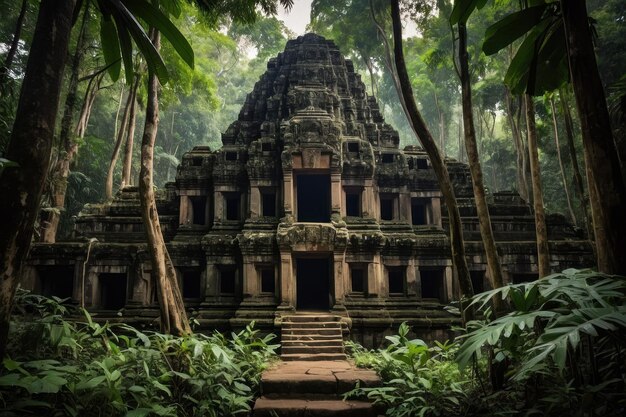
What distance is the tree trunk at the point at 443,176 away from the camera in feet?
21.3

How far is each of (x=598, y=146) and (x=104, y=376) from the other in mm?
5414

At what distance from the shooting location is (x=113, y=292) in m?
14.5

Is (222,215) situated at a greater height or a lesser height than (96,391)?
greater

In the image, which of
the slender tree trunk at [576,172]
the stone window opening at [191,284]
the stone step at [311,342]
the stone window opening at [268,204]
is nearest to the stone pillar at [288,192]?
the stone window opening at [268,204]

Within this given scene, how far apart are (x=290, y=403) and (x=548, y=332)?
5544 millimetres

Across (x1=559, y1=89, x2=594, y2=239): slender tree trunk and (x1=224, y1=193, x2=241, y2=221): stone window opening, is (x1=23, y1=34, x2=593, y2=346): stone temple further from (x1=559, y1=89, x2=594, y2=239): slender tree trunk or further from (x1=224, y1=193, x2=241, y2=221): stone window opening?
(x1=559, y1=89, x2=594, y2=239): slender tree trunk

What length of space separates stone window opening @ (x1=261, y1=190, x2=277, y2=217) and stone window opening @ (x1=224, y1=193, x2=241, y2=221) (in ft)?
3.07

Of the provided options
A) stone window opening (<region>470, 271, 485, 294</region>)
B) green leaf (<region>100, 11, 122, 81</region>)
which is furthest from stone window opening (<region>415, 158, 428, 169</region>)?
green leaf (<region>100, 11, 122, 81</region>)

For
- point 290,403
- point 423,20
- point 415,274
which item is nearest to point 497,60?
point 423,20

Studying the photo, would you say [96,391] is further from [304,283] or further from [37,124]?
[304,283]

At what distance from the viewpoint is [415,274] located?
13312mm

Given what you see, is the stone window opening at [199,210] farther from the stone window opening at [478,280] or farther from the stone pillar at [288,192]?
the stone window opening at [478,280]

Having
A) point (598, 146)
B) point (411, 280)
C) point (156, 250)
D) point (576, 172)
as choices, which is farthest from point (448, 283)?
point (598, 146)

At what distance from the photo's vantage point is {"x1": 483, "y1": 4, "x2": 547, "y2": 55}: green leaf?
160 inches
